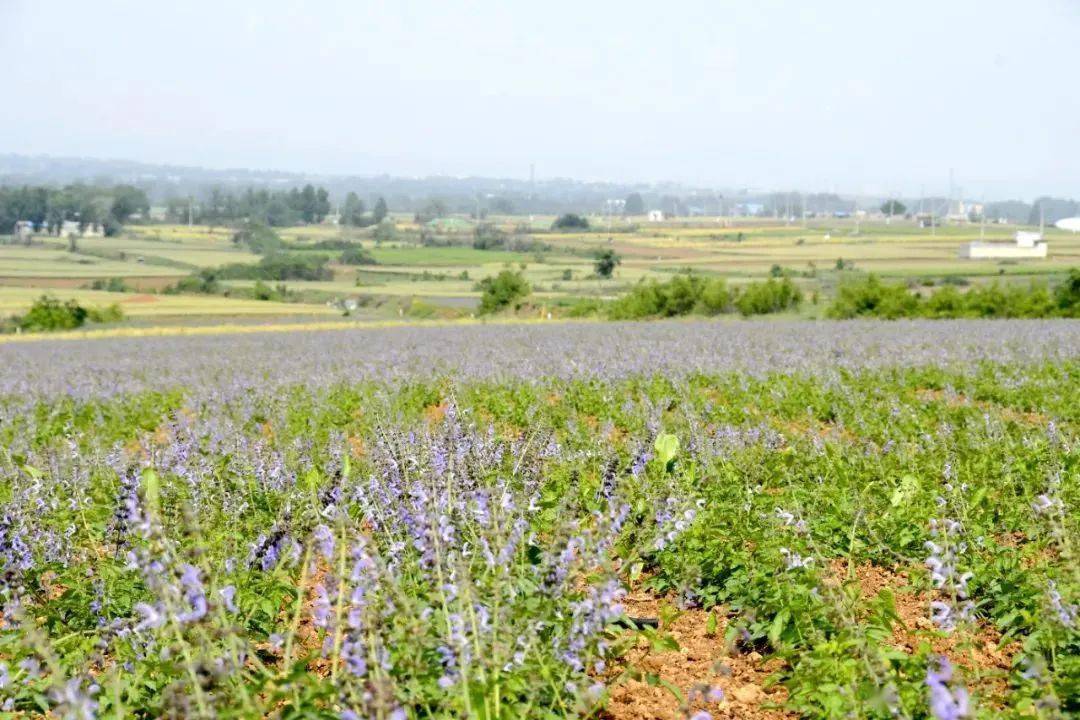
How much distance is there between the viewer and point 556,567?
13.2 feet

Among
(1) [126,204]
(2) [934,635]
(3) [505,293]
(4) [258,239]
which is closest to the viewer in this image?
(2) [934,635]

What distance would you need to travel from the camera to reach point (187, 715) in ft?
8.95

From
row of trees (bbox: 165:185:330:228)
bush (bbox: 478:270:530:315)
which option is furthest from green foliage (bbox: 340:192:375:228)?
bush (bbox: 478:270:530:315)

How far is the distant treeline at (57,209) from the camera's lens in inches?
4579

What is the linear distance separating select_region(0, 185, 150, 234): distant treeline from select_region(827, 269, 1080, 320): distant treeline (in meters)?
95.2

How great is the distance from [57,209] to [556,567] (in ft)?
418

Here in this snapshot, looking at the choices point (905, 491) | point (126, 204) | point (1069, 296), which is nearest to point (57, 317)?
point (1069, 296)

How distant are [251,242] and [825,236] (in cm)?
6095

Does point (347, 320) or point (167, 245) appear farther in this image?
point (167, 245)

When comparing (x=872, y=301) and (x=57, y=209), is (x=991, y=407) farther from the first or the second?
(x=57, y=209)

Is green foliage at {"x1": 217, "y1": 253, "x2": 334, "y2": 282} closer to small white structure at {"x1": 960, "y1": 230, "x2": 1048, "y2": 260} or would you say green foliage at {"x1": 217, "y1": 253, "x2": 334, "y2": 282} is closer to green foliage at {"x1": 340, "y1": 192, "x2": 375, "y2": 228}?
small white structure at {"x1": 960, "y1": 230, "x2": 1048, "y2": 260}

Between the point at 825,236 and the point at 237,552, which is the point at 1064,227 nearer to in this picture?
the point at 825,236

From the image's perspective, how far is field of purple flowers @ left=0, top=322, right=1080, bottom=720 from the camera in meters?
3.48

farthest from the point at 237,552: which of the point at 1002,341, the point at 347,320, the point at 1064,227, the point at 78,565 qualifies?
the point at 1064,227
